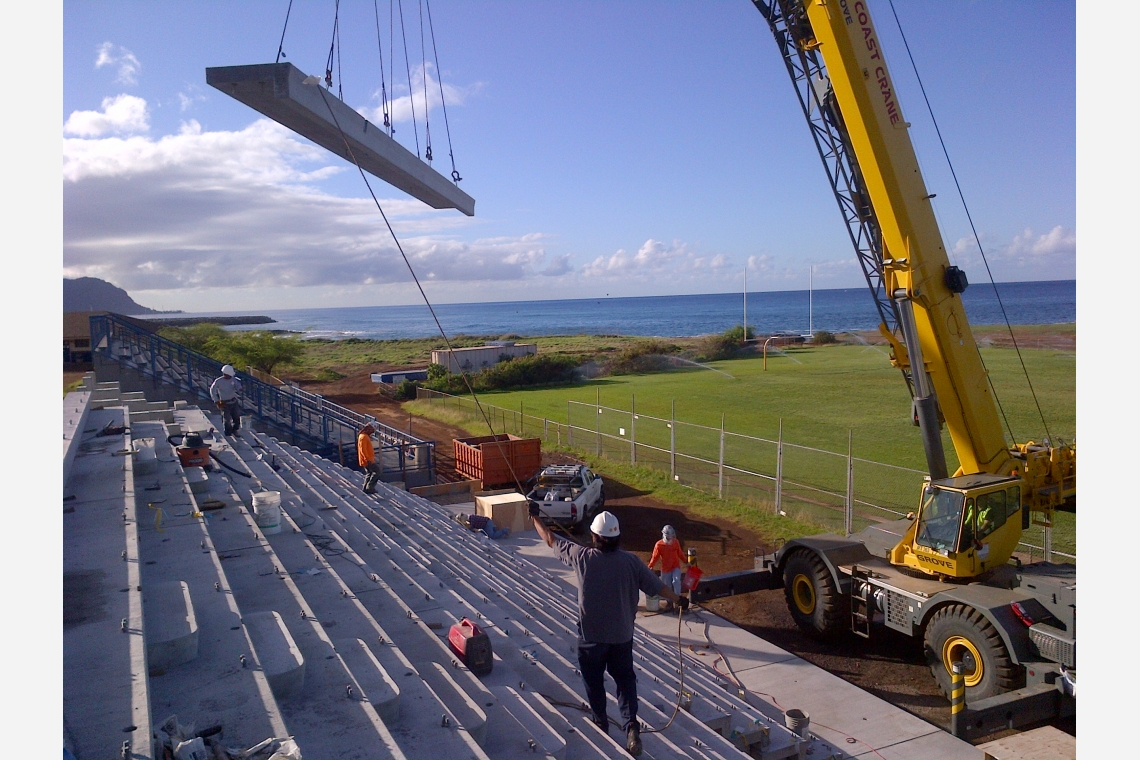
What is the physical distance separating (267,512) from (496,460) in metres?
13.2

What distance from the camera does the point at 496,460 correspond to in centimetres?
2264

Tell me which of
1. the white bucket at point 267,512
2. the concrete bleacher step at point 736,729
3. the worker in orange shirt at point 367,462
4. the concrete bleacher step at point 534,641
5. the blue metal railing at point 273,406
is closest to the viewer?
the concrete bleacher step at point 534,641

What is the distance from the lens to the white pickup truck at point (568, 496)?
18.5m

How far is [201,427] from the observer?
16.1 m

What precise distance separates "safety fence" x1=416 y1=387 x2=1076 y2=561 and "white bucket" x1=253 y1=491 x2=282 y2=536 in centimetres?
1108

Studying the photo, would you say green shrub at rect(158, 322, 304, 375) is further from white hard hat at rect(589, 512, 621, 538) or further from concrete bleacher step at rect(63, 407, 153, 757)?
white hard hat at rect(589, 512, 621, 538)

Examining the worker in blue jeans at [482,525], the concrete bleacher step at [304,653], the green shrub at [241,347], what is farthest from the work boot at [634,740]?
the green shrub at [241,347]

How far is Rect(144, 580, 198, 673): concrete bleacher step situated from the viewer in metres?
4.80

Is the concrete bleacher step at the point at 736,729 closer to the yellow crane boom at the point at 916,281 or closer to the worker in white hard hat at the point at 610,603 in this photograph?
the worker in white hard hat at the point at 610,603

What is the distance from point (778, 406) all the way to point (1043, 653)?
32.6 meters

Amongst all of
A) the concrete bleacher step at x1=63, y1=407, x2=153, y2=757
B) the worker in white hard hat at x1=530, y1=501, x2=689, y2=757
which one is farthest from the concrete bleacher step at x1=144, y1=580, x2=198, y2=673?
the worker in white hard hat at x1=530, y1=501, x2=689, y2=757

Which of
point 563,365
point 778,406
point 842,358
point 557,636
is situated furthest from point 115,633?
point 842,358

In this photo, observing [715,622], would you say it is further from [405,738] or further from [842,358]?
[842,358]

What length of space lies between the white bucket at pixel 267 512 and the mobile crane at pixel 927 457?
788 centimetres
